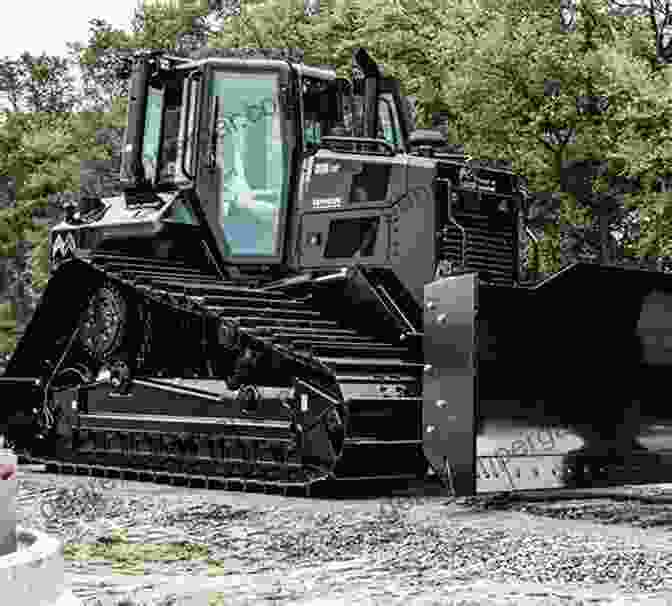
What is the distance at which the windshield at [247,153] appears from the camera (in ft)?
41.0

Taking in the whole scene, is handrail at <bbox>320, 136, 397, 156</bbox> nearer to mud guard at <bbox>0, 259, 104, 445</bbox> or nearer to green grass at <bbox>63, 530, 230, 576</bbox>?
mud guard at <bbox>0, 259, 104, 445</bbox>

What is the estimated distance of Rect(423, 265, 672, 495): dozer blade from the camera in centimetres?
916

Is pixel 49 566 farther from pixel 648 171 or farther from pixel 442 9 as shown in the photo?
pixel 442 9

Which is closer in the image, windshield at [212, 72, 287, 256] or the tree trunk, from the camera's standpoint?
windshield at [212, 72, 287, 256]

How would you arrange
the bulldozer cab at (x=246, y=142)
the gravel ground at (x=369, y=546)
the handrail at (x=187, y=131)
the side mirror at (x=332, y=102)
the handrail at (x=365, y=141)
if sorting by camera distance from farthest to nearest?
1. the side mirror at (x=332, y=102)
2. the handrail at (x=187, y=131)
3. the bulldozer cab at (x=246, y=142)
4. the handrail at (x=365, y=141)
5. the gravel ground at (x=369, y=546)

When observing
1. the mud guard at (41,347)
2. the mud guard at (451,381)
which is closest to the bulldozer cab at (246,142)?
the mud guard at (41,347)

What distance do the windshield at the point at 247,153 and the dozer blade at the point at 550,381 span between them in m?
3.08

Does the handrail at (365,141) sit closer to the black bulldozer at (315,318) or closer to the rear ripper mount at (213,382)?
the black bulldozer at (315,318)

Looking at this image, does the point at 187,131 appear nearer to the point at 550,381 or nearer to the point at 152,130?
the point at 152,130

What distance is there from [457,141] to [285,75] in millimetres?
14265

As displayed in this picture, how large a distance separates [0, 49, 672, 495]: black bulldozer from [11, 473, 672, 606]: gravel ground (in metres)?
0.42

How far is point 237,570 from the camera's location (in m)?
6.98

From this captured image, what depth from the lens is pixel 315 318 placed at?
11664mm

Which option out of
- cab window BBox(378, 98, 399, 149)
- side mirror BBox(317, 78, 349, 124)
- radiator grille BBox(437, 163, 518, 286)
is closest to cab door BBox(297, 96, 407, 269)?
radiator grille BBox(437, 163, 518, 286)
